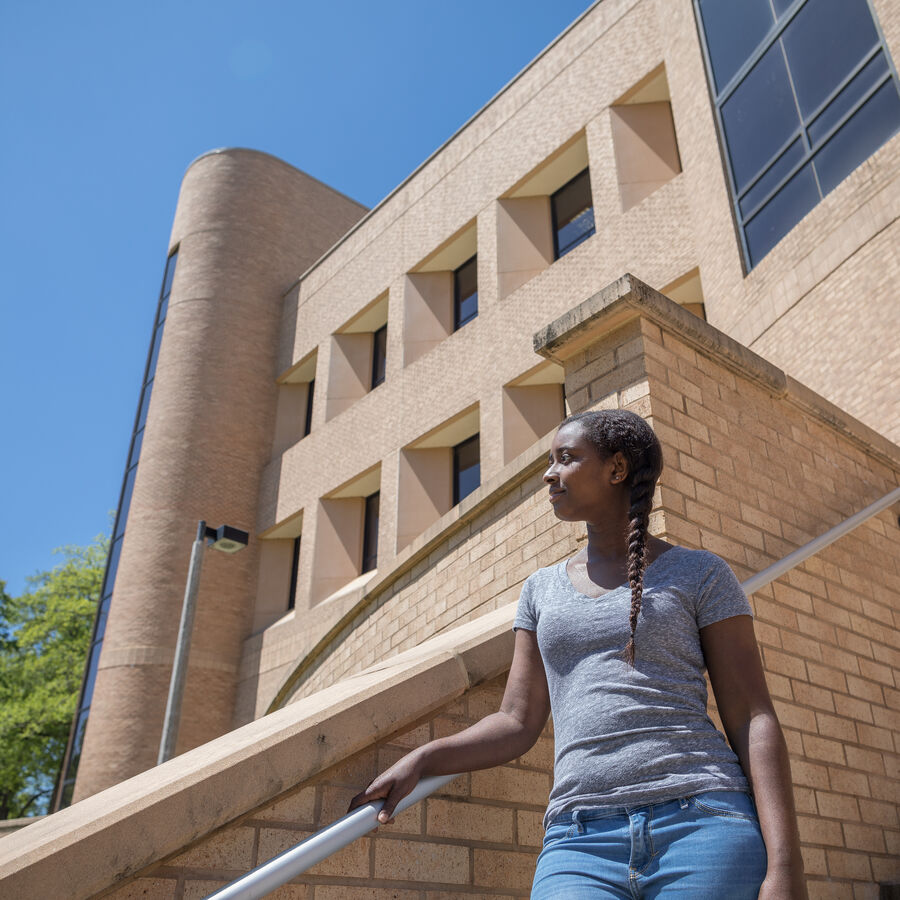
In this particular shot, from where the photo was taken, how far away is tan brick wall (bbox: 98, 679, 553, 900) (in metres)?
2.38

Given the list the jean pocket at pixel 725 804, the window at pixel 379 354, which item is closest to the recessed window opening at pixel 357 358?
the window at pixel 379 354

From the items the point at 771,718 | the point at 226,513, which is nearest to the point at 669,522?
the point at 771,718

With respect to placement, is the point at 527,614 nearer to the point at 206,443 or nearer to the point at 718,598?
the point at 718,598

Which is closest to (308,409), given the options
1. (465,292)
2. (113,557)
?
(465,292)

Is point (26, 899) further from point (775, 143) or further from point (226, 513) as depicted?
point (226, 513)

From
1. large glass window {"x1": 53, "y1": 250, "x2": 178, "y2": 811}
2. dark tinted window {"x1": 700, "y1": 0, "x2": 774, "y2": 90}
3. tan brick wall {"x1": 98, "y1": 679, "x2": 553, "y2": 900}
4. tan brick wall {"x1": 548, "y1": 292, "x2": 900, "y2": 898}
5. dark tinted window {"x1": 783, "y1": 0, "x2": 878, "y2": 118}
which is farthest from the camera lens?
large glass window {"x1": 53, "y1": 250, "x2": 178, "y2": 811}

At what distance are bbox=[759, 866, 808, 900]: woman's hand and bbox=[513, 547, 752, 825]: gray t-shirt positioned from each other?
18 centimetres

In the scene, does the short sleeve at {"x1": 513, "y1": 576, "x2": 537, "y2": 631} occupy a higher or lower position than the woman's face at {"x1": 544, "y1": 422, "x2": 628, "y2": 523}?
lower

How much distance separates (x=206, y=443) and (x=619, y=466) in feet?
61.9

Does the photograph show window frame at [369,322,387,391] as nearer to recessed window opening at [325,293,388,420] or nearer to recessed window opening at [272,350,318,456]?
recessed window opening at [325,293,388,420]

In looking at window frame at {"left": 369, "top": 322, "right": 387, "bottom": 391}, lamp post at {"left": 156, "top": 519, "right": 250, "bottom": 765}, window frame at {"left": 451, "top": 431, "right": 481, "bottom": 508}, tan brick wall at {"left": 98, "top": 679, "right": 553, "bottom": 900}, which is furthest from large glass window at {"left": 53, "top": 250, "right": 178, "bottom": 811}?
tan brick wall at {"left": 98, "top": 679, "right": 553, "bottom": 900}

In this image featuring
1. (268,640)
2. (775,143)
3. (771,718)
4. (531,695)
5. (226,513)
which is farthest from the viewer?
(226,513)

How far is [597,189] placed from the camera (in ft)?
47.4

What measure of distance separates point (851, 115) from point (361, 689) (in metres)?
9.19
